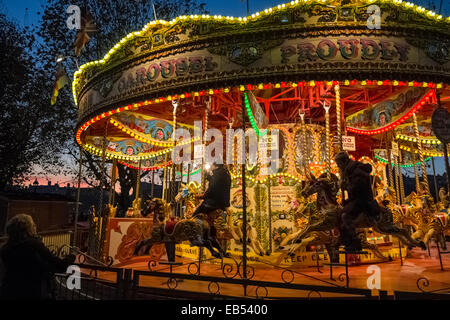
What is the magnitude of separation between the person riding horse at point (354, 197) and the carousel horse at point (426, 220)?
3.60 m

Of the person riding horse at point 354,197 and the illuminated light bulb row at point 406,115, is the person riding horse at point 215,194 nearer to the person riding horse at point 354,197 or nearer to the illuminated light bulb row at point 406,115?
the person riding horse at point 354,197

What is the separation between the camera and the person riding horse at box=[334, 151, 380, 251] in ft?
16.5

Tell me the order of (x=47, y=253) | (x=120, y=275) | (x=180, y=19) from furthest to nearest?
(x=180, y=19) → (x=120, y=275) → (x=47, y=253)

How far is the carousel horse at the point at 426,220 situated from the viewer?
7469mm

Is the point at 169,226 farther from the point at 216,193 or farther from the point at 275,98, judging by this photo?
the point at 275,98

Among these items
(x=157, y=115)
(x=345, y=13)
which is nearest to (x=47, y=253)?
(x=345, y=13)

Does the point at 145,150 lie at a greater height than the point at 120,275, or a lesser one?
greater

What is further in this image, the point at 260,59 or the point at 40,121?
the point at 40,121

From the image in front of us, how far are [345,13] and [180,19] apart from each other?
3173 millimetres

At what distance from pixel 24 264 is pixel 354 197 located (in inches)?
193
